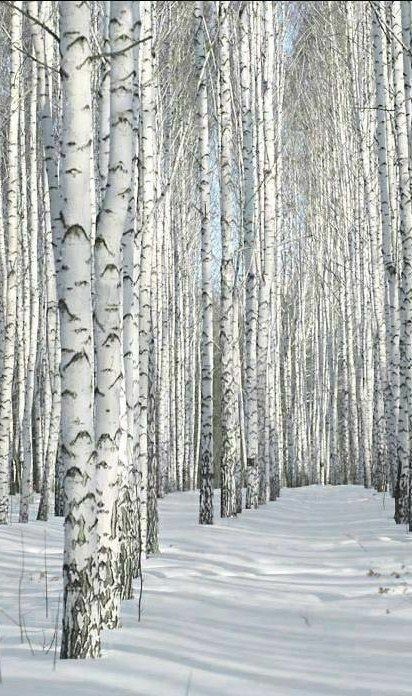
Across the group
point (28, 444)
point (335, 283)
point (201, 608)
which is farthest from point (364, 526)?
point (335, 283)

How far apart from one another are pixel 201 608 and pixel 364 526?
19.2 feet

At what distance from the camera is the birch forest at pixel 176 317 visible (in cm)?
383

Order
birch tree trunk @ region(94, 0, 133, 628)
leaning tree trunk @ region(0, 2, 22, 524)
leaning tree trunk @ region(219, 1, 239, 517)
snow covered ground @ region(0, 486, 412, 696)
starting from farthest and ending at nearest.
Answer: leaning tree trunk @ region(219, 1, 239, 517)
leaning tree trunk @ region(0, 2, 22, 524)
birch tree trunk @ region(94, 0, 133, 628)
snow covered ground @ region(0, 486, 412, 696)

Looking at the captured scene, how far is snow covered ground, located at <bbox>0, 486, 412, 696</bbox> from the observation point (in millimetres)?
3482

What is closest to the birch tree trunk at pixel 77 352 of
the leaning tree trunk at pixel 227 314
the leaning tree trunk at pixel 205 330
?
the leaning tree trunk at pixel 205 330

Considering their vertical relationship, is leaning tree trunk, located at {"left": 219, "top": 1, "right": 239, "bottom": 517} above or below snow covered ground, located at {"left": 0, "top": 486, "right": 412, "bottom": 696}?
above

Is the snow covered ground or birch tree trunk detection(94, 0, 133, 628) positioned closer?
the snow covered ground

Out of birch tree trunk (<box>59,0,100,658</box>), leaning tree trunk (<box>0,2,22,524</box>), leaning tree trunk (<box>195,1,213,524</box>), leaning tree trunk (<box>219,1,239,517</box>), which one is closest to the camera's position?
birch tree trunk (<box>59,0,100,658</box>)

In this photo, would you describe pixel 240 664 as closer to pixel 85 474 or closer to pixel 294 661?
pixel 294 661

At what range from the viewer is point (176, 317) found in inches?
888

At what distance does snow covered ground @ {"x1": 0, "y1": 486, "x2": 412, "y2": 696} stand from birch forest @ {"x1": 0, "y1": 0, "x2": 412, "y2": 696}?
0.10 feet

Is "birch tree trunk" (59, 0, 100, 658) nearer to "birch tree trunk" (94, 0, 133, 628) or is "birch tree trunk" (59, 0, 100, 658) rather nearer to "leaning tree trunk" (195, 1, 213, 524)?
"birch tree trunk" (94, 0, 133, 628)

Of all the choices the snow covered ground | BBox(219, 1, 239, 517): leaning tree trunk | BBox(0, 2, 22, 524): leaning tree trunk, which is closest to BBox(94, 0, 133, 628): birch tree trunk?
the snow covered ground

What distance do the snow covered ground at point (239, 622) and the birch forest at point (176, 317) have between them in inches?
1.2
